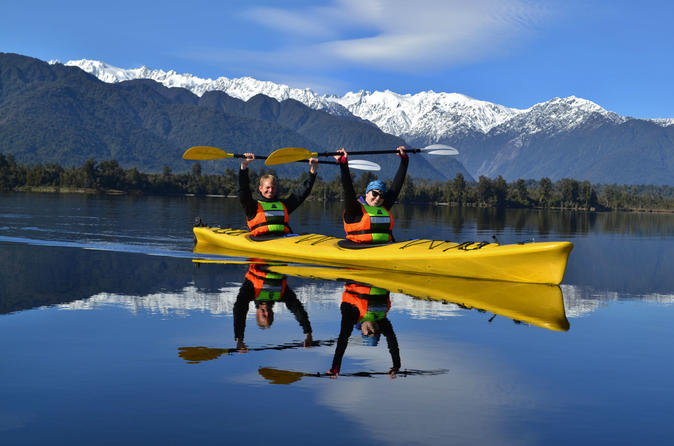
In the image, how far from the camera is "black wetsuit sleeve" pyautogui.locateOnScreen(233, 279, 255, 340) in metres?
8.98

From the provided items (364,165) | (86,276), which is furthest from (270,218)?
(86,276)

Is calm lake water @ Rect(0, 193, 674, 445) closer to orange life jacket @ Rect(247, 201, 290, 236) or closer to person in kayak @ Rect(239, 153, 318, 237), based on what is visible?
A: person in kayak @ Rect(239, 153, 318, 237)

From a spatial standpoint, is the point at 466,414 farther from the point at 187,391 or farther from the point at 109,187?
the point at 109,187

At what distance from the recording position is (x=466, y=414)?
5.94 metres

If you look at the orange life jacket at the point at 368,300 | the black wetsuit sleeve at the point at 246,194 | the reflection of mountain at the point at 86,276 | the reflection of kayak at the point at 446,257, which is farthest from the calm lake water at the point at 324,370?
the black wetsuit sleeve at the point at 246,194

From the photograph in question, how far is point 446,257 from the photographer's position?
14.7 meters

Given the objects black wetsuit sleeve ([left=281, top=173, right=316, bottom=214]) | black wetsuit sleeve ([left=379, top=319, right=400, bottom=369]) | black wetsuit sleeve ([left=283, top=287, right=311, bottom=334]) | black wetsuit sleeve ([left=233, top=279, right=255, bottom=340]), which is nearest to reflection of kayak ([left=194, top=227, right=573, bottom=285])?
black wetsuit sleeve ([left=281, top=173, right=316, bottom=214])

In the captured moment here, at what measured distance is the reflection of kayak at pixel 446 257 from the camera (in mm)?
13914

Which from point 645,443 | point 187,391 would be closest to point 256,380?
point 187,391

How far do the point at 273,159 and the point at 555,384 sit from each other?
42.6 ft

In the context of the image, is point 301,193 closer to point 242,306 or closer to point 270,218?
point 270,218

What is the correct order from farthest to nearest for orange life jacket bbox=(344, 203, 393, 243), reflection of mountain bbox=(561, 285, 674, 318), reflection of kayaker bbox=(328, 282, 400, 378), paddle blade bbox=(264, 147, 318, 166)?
paddle blade bbox=(264, 147, 318, 166), orange life jacket bbox=(344, 203, 393, 243), reflection of mountain bbox=(561, 285, 674, 318), reflection of kayaker bbox=(328, 282, 400, 378)

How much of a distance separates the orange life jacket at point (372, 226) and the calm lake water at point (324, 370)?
3091 mm

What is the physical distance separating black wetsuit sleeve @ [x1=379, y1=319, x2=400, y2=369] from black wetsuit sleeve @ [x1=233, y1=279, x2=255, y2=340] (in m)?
2.02
